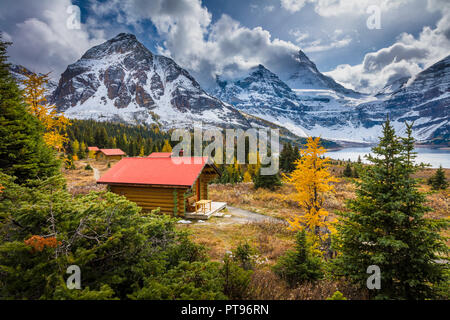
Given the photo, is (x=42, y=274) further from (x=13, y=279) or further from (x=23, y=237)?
(x=23, y=237)

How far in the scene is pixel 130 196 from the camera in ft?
47.8

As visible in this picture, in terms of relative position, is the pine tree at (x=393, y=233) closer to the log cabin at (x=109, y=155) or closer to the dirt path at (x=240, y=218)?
the dirt path at (x=240, y=218)

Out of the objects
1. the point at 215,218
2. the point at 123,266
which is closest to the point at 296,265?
the point at 123,266

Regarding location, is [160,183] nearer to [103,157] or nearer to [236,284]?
[236,284]

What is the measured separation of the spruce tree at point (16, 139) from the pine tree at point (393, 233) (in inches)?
476

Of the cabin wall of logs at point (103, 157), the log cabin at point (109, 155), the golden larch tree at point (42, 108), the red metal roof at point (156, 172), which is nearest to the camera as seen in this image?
the red metal roof at point (156, 172)

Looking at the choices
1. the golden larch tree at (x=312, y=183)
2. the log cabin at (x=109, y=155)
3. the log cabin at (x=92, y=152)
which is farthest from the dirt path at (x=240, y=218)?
the log cabin at (x=92, y=152)

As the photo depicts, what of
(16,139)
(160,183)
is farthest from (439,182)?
(16,139)

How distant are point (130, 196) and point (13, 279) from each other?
1214 centimetres

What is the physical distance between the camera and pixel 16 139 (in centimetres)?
862

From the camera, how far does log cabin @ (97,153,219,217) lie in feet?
44.8

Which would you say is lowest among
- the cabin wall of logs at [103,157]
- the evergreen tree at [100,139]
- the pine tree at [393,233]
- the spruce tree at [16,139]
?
the pine tree at [393,233]

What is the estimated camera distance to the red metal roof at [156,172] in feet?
44.7

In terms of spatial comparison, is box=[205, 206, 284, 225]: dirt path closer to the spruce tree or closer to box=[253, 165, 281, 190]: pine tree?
box=[253, 165, 281, 190]: pine tree
